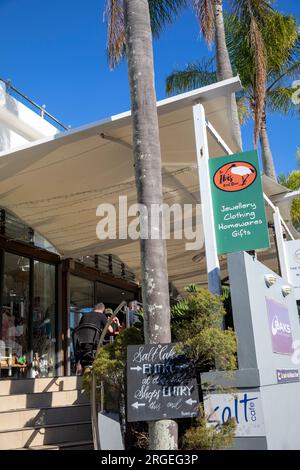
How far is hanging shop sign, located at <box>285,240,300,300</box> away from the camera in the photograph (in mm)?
9039

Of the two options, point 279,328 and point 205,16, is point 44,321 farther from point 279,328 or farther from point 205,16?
point 205,16

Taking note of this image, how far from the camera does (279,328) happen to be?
5.93 meters

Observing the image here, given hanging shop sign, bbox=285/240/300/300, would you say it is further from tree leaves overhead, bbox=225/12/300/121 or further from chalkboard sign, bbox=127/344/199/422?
tree leaves overhead, bbox=225/12/300/121

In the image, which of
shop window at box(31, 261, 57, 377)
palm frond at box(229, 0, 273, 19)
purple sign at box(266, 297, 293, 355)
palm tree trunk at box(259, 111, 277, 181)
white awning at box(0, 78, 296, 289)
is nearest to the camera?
purple sign at box(266, 297, 293, 355)

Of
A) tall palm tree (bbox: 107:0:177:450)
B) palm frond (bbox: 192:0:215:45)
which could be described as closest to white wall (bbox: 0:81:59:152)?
palm frond (bbox: 192:0:215:45)

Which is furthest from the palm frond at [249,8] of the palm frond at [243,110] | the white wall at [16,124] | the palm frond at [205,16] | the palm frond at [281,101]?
the white wall at [16,124]

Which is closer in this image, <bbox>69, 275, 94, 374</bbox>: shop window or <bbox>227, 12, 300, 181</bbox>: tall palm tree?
<bbox>69, 275, 94, 374</bbox>: shop window

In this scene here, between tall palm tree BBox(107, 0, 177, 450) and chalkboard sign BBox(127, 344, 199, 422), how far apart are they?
115 millimetres

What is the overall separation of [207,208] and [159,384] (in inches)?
88.2

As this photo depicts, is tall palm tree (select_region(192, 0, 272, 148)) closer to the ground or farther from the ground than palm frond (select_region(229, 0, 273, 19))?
closer to the ground

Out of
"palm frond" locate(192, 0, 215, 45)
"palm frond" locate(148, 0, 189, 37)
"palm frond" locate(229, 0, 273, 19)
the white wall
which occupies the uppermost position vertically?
"palm frond" locate(229, 0, 273, 19)

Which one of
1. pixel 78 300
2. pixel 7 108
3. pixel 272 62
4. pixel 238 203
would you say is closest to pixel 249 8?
pixel 272 62

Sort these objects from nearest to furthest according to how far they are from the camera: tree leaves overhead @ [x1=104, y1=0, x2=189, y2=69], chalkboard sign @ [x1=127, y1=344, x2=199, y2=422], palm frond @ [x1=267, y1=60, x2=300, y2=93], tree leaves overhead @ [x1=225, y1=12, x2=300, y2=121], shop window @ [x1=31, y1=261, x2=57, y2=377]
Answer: chalkboard sign @ [x1=127, y1=344, x2=199, y2=422], tree leaves overhead @ [x1=104, y1=0, x2=189, y2=69], shop window @ [x1=31, y1=261, x2=57, y2=377], tree leaves overhead @ [x1=225, y1=12, x2=300, y2=121], palm frond @ [x1=267, y1=60, x2=300, y2=93]

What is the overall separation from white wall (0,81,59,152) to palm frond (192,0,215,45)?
461cm
